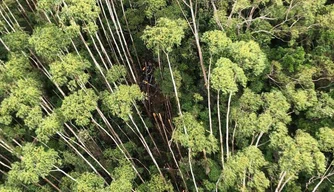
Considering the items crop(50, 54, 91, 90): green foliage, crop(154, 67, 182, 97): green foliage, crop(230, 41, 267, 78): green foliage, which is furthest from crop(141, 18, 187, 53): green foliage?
crop(154, 67, 182, 97): green foliage

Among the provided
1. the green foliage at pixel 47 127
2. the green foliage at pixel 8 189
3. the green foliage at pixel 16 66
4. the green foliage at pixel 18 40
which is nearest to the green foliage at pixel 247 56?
the green foliage at pixel 47 127

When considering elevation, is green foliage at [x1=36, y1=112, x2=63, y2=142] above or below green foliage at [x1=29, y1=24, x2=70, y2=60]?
below

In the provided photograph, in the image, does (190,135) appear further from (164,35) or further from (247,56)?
(164,35)

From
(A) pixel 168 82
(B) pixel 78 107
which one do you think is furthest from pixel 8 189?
(A) pixel 168 82

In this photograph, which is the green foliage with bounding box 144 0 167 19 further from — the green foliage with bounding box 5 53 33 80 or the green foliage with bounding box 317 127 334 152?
the green foliage with bounding box 317 127 334 152

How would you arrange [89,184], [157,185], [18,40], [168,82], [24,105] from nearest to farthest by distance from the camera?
[89,184] → [24,105] → [157,185] → [18,40] → [168,82]

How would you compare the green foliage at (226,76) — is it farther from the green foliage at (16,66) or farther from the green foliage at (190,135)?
the green foliage at (16,66)

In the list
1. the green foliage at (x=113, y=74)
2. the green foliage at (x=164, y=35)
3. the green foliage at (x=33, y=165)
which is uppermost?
the green foliage at (x=164, y=35)
